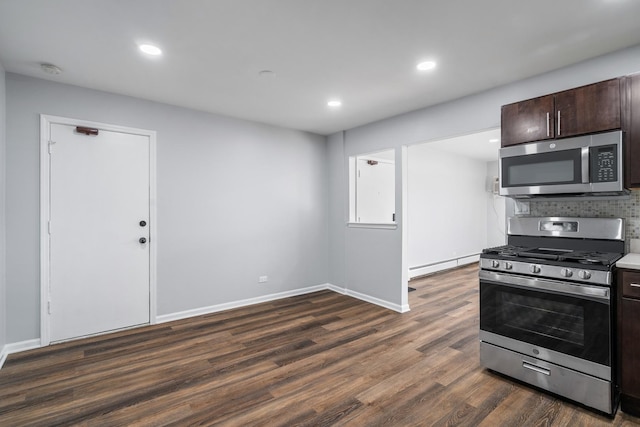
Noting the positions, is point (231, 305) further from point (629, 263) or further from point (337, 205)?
point (629, 263)

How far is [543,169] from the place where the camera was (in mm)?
2480

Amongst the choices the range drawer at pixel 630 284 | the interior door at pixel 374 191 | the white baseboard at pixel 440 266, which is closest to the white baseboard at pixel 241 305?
the interior door at pixel 374 191

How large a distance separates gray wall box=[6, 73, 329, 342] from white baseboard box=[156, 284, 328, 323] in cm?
6

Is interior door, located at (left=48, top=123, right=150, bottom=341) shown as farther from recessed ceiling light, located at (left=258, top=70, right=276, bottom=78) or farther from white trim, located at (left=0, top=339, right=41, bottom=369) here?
recessed ceiling light, located at (left=258, top=70, right=276, bottom=78)

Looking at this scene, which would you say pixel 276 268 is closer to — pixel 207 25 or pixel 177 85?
pixel 177 85

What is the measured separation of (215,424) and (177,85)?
2954 mm

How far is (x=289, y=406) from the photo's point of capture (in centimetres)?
210

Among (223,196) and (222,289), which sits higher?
(223,196)

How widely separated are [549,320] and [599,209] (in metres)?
1.07

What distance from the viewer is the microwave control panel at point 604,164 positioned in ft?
7.04

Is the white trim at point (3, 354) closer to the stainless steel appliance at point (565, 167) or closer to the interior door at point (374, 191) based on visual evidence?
the interior door at point (374, 191)

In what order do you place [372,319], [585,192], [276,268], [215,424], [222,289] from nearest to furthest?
[215,424] < [585,192] < [372,319] < [222,289] < [276,268]

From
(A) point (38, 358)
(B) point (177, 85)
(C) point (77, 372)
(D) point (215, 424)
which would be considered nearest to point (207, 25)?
(B) point (177, 85)

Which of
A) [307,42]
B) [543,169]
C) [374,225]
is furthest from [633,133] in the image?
[374,225]
